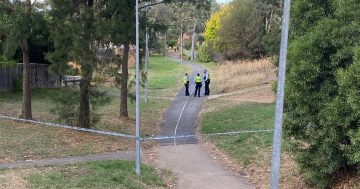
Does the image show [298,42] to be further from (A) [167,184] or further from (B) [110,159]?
(B) [110,159]

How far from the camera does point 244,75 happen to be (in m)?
37.7

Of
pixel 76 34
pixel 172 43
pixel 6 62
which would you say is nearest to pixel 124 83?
pixel 76 34

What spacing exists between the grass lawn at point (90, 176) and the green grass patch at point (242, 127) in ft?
11.1

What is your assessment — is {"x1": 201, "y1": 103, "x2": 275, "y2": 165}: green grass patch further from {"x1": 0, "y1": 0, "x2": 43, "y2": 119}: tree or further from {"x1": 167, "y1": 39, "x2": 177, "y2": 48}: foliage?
{"x1": 167, "y1": 39, "x2": 177, "y2": 48}: foliage

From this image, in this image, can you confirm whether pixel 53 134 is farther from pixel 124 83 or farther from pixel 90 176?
pixel 90 176

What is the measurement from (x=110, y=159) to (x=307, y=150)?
576 cm

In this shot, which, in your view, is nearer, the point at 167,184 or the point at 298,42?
the point at 298,42

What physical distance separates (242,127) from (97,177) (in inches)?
380

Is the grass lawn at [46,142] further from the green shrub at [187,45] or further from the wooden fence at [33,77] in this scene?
the green shrub at [187,45]

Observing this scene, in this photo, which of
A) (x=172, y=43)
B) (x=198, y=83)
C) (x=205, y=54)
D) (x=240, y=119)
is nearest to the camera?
(x=240, y=119)

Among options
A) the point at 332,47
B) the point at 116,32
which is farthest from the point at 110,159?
the point at 332,47

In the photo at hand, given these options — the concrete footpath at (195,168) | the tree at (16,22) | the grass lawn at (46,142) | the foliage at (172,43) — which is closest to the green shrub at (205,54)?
the foliage at (172,43)

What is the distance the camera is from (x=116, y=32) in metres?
16.9

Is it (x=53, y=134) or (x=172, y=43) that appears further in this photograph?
(x=172, y=43)
